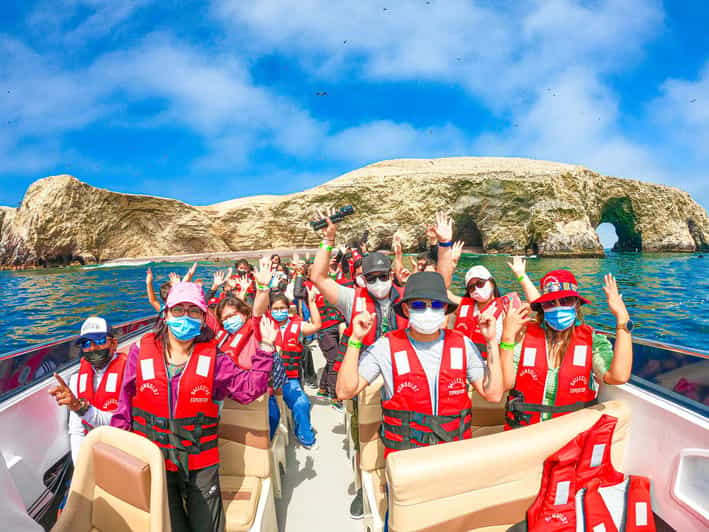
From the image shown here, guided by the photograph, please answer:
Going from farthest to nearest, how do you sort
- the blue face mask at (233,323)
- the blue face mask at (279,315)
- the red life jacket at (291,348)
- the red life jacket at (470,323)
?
1. the blue face mask at (279,315)
2. the red life jacket at (291,348)
3. the red life jacket at (470,323)
4. the blue face mask at (233,323)

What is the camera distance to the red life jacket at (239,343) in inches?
116

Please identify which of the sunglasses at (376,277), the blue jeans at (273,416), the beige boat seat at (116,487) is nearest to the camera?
the beige boat seat at (116,487)

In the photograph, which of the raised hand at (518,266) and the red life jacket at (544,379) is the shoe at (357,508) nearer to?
the red life jacket at (544,379)

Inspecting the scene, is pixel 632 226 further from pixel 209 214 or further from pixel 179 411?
pixel 209 214

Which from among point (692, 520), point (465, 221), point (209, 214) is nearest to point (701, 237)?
point (465, 221)

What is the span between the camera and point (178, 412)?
189cm

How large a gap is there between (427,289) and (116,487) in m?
1.80

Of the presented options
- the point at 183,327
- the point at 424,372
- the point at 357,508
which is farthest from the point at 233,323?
the point at 424,372

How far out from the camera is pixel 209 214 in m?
59.0

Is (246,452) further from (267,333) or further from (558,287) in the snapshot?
(558,287)

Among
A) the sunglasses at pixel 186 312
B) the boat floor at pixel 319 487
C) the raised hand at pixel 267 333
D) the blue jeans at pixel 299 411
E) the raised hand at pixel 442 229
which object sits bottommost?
the boat floor at pixel 319 487

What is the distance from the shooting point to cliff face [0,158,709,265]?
4219 cm

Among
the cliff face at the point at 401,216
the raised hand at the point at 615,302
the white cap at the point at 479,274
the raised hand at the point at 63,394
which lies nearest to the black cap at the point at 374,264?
the white cap at the point at 479,274

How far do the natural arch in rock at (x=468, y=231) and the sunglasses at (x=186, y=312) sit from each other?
51.1 m
